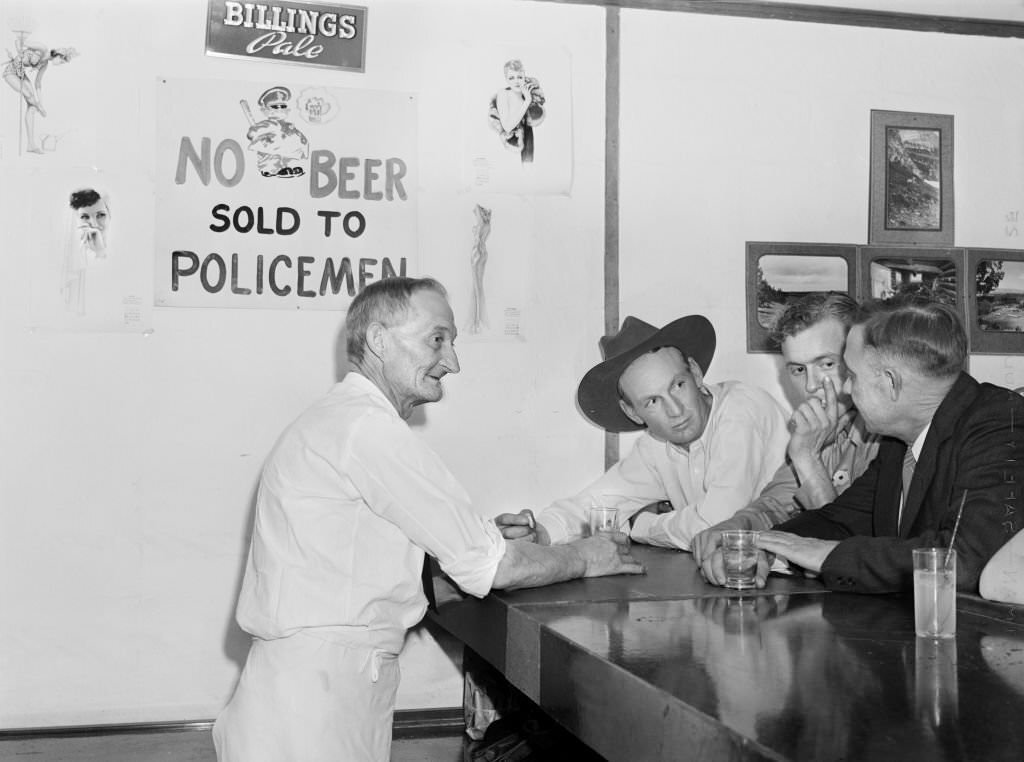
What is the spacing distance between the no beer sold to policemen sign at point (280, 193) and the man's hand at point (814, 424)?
135 cm

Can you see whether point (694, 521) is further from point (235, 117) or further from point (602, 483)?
point (235, 117)

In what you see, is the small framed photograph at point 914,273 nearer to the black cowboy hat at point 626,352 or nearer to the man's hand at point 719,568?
the black cowboy hat at point 626,352

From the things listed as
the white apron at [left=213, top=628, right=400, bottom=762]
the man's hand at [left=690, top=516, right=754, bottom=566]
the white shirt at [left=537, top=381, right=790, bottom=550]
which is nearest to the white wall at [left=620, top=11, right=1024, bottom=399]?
the white shirt at [left=537, top=381, right=790, bottom=550]

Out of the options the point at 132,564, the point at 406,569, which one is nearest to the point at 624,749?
the point at 406,569

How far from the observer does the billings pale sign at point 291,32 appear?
12.4 ft

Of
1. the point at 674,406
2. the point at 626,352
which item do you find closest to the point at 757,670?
the point at 674,406

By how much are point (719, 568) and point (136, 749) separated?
6.49 ft

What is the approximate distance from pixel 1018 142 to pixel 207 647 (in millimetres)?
3395

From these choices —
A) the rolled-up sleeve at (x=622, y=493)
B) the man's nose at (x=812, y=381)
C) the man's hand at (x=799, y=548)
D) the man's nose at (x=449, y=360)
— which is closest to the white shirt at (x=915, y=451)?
the man's hand at (x=799, y=548)

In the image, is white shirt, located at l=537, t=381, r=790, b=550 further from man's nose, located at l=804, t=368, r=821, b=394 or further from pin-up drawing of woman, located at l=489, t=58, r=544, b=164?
pin-up drawing of woman, located at l=489, t=58, r=544, b=164

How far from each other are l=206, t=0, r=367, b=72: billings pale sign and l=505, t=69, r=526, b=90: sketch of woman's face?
49 cm

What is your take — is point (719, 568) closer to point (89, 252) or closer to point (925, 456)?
point (925, 456)

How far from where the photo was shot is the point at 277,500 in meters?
2.43

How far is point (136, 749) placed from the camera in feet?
11.8
